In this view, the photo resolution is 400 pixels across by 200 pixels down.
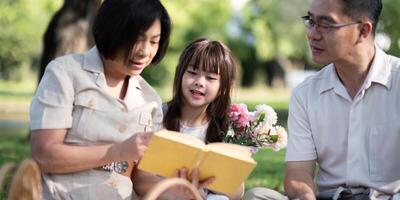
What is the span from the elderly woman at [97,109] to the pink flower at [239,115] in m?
1.04

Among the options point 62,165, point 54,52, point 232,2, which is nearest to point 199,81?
point 62,165

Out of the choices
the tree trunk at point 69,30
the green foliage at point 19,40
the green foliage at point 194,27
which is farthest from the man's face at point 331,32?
the green foliage at point 194,27

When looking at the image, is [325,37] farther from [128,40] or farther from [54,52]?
[54,52]

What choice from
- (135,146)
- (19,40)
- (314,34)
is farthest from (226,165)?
(19,40)

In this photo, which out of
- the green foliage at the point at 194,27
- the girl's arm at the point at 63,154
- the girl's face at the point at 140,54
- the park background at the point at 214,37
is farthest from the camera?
the green foliage at the point at 194,27

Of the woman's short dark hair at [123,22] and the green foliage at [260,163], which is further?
the green foliage at [260,163]

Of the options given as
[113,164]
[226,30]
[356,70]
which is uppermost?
[356,70]

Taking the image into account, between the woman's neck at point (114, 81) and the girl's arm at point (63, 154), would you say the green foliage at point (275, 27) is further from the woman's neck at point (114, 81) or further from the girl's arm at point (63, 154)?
the girl's arm at point (63, 154)

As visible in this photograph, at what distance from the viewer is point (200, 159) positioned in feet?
9.28

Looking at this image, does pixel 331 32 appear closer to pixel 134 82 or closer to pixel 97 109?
pixel 134 82

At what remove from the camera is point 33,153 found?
125 inches

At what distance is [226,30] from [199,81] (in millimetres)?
31204

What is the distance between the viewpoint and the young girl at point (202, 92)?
427 centimetres

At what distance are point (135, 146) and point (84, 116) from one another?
0.42 m
